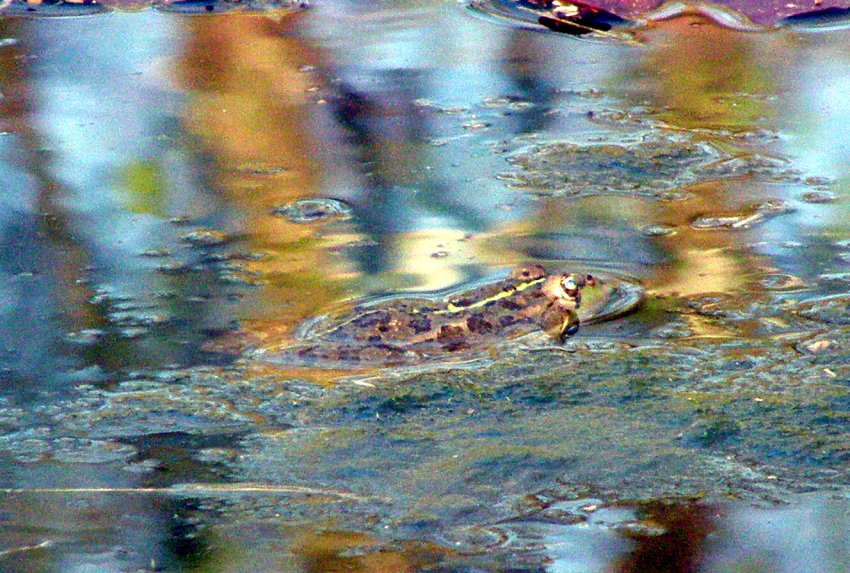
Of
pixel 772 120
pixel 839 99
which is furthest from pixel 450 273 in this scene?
pixel 839 99

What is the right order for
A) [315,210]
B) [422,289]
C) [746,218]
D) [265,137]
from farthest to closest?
1. [265,137]
2. [315,210]
3. [746,218]
4. [422,289]

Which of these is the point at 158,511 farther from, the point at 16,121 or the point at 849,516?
the point at 16,121

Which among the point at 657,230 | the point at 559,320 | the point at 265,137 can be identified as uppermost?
the point at 265,137

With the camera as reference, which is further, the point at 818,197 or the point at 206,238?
the point at 818,197

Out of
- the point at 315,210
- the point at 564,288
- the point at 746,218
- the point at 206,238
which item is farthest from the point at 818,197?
the point at 206,238

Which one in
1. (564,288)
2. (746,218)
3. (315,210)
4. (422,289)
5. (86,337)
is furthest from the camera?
(315,210)

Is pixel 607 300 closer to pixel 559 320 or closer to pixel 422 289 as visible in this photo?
pixel 559 320

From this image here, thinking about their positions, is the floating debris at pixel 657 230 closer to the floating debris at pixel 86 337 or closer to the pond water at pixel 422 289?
the pond water at pixel 422 289

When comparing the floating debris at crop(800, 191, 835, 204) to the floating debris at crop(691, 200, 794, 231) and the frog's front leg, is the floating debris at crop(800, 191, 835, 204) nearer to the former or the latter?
the floating debris at crop(691, 200, 794, 231)
